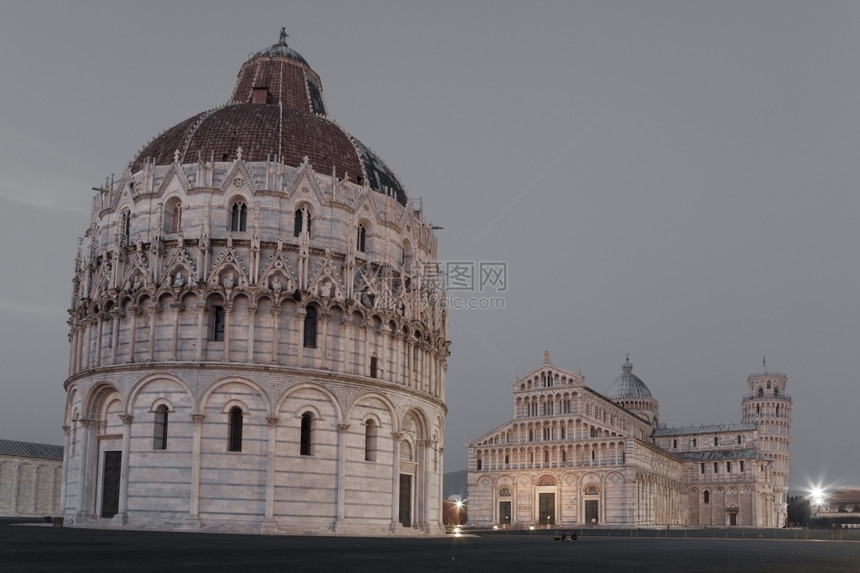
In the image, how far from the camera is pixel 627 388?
15912 centimetres

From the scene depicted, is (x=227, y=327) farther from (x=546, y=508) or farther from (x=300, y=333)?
(x=546, y=508)

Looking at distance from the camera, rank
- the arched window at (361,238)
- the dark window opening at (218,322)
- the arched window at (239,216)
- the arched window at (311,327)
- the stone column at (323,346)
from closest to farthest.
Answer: the dark window opening at (218,322)
the stone column at (323,346)
the arched window at (311,327)
the arched window at (239,216)
the arched window at (361,238)

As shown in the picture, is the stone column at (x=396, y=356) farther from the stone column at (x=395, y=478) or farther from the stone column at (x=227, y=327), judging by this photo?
Answer: the stone column at (x=227, y=327)

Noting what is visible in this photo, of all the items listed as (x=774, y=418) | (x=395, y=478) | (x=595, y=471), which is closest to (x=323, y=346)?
(x=395, y=478)

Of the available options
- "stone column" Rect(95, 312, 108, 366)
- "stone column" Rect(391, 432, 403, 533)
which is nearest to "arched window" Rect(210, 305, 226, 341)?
"stone column" Rect(95, 312, 108, 366)

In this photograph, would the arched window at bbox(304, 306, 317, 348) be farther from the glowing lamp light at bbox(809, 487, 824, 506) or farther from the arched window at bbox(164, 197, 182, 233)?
the glowing lamp light at bbox(809, 487, 824, 506)

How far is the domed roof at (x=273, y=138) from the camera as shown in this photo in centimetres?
5228

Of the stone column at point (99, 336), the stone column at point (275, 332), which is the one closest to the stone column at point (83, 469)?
the stone column at point (99, 336)

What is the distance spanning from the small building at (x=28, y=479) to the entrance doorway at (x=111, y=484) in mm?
46663

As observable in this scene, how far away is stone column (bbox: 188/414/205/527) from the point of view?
1785 inches

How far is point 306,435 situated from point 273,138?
17.3 m

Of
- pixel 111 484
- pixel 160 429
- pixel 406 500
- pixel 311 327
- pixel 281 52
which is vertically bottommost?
pixel 406 500

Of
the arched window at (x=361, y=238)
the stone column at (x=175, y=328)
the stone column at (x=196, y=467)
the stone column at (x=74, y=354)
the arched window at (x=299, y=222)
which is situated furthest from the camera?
the arched window at (x=361, y=238)

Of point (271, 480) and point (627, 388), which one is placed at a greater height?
point (627, 388)
